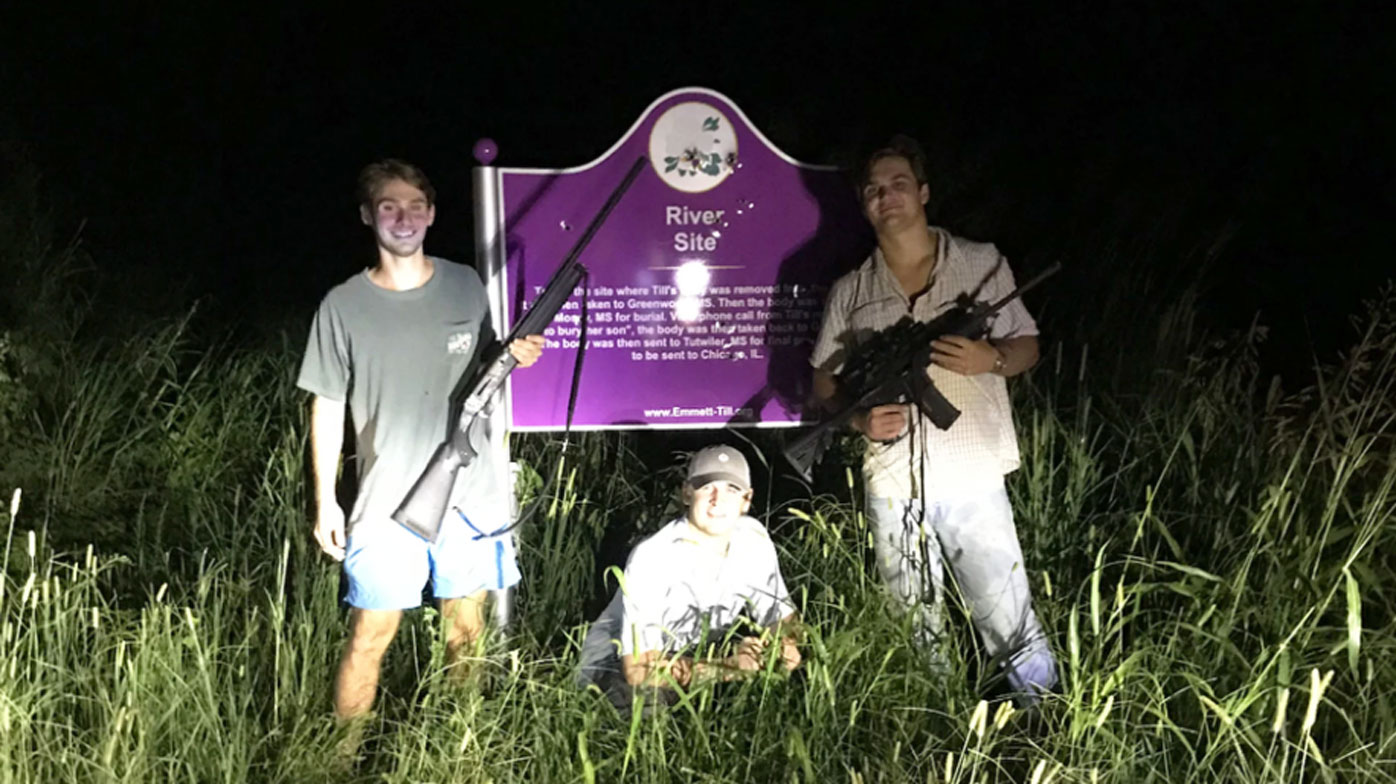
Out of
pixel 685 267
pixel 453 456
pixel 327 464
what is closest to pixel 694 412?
pixel 685 267

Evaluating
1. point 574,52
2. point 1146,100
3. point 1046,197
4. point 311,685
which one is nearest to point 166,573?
point 311,685

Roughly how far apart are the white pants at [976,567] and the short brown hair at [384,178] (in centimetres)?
161

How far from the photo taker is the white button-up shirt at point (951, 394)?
3436 mm

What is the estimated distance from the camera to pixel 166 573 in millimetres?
4180

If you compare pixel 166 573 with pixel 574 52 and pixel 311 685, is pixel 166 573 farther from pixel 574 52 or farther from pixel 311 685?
pixel 574 52

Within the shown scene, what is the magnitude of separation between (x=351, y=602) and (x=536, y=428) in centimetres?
105

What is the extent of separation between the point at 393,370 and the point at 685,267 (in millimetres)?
1219

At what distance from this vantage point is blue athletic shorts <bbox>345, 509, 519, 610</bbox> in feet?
10.6

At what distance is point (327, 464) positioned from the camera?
3.23 meters

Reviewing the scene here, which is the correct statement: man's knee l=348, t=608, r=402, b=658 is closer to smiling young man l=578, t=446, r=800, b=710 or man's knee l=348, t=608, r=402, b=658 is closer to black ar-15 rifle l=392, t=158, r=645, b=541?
black ar-15 rifle l=392, t=158, r=645, b=541

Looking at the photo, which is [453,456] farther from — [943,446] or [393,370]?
[943,446]

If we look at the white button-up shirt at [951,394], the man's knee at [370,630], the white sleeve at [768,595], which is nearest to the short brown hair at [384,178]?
the man's knee at [370,630]

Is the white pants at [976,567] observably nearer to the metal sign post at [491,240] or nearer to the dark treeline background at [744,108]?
the metal sign post at [491,240]

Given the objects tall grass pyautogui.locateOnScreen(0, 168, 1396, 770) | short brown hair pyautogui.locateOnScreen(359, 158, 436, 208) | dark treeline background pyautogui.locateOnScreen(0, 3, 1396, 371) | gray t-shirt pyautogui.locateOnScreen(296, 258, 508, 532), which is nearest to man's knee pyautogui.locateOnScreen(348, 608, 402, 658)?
tall grass pyautogui.locateOnScreen(0, 168, 1396, 770)
